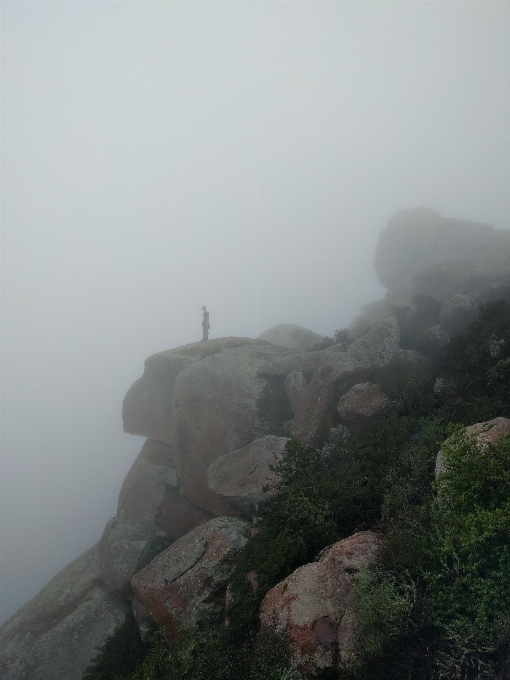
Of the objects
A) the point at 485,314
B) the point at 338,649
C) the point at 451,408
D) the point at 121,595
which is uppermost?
the point at 485,314

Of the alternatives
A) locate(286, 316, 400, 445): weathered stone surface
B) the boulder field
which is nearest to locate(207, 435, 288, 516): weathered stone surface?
the boulder field

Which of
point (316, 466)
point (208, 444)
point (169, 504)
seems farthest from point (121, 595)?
point (316, 466)

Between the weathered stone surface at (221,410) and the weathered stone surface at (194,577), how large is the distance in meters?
4.61

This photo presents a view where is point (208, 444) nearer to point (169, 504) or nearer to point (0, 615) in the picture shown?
point (169, 504)

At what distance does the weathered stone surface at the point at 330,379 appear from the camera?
64.3 feet

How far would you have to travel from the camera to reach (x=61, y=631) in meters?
19.9

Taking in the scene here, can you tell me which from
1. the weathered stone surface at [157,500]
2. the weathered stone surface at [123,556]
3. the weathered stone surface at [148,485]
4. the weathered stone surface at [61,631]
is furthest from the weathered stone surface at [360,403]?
the weathered stone surface at [61,631]

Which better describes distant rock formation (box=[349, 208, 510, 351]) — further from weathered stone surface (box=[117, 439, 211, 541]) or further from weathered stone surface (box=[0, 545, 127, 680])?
weathered stone surface (box=[0, 545, 127, 680])

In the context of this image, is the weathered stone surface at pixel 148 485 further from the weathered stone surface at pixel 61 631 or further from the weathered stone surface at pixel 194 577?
the weathered stone surface at pixel 194 577

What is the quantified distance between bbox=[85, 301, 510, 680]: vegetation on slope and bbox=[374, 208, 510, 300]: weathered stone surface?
1946cm

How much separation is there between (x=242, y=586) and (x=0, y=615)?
144647 mm

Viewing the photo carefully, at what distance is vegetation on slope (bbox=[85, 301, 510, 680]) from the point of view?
6605mm

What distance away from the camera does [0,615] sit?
358 feet

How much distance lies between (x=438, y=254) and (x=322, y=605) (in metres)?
43.8
